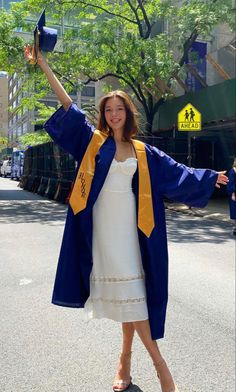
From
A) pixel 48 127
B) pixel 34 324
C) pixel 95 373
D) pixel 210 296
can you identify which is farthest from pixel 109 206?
pixel 210 296

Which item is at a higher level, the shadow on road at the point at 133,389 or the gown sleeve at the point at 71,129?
the gown sleeve at the point at 71,129

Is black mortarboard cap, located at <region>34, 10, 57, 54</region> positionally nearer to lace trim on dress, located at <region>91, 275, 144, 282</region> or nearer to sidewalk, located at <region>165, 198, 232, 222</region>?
lace trim on dress, located at <region>91, 275, 144, 282</region>

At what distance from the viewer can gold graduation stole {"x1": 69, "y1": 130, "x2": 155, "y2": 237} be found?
9.23ft

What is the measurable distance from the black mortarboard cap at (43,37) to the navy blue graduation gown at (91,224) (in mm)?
423

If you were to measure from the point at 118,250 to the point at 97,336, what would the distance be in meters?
1.85

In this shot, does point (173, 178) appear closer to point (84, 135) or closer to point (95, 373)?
point (84, 135)

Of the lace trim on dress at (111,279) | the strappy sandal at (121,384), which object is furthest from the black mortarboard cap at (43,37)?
the strappy sandal at (121,384)

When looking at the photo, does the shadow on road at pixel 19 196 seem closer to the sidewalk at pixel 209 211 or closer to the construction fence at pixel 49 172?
the construction fence at pixel 49 172

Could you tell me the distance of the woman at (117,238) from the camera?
2.81 meters

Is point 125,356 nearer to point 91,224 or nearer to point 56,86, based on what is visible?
point 91,224

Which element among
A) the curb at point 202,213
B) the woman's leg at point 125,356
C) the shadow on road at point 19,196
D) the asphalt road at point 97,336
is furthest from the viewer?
the shadow on road at point 19,196

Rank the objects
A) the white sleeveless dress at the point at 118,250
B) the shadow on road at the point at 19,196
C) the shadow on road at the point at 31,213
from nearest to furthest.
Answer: the white sleeveless dress at the point at 118,250
the shadow on road at the point at 31,213
the shadow on road at the point at 19,196

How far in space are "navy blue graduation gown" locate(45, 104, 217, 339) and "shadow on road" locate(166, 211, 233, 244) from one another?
6.88m

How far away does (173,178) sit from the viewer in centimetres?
300
